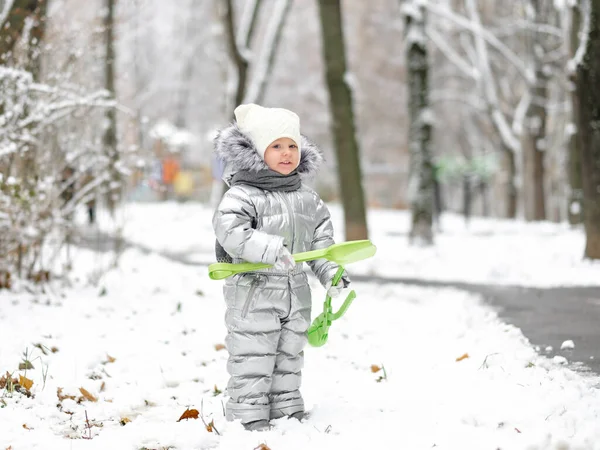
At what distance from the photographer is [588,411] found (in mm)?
3836

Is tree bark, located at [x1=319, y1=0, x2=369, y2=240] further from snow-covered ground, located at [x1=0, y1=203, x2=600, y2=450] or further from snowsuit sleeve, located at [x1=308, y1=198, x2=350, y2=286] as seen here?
snowsuit sleeve, located at [x1=308, y1=198, x2=350, y2=286]

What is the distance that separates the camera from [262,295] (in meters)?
4.06

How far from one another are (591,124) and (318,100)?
106 ft

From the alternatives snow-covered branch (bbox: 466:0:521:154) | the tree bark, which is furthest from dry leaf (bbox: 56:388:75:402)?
snow-covered branch (bbox: 466:0:521:154)

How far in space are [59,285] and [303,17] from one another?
120 ft

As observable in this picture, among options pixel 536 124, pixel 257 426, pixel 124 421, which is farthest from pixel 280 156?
pixel 536 124

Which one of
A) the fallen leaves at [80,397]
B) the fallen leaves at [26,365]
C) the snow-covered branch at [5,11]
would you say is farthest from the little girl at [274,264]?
the snow-covered branch at [5,11]

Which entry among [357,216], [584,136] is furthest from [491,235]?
[584,136]

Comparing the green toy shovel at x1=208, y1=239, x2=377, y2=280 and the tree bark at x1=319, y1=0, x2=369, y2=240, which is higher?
the tree bark at x1=319, y1=0, x2=369, y2=240

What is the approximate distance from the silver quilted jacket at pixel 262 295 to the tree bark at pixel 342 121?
342 inches

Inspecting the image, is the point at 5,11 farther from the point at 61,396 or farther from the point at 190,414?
the point at 190,414

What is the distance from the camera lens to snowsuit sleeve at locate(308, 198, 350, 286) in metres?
4.19

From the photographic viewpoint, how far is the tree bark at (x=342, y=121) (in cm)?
1290

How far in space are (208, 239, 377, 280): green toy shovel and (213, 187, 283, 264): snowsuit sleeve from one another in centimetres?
6
